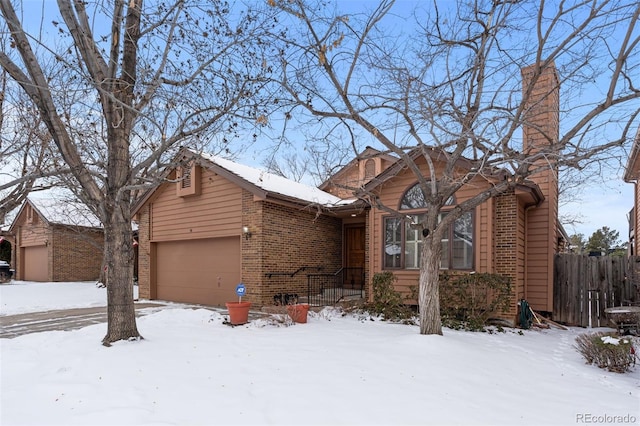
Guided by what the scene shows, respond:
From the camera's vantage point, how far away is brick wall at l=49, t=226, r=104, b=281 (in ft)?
74.3

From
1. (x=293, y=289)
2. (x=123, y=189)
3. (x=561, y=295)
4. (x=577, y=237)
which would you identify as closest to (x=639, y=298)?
(x=561, y=295)

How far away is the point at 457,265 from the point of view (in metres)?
9.44

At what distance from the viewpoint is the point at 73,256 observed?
23391 mm

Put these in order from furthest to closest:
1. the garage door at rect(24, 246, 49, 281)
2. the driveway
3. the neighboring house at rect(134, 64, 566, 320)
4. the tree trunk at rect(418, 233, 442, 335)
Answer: the garage door at rect(24, 246, 49, 281) → the neighboring house at rect(134, 64, 566, 320) → the driveway → the tree trunk at rect(418, 233, 442, 335)

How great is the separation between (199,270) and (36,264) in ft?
58.3

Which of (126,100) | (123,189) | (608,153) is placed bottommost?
(123,189)

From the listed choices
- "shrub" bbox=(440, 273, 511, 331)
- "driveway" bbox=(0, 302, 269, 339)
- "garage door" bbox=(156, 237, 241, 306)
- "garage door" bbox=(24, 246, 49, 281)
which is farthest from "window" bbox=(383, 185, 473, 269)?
"garage door" bbox=(24, 246, 49, 281)

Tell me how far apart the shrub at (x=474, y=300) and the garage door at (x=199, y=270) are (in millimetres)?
6345

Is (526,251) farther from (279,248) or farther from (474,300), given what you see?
(279,248)

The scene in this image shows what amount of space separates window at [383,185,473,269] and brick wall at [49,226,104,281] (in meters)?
18.7

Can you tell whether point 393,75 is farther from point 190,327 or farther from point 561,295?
point 561,295

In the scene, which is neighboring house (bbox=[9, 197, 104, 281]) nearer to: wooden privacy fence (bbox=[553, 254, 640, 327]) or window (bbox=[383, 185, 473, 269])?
window (bbox=[383, 185, 473, 269])

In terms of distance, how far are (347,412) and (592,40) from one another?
7297 millimetres

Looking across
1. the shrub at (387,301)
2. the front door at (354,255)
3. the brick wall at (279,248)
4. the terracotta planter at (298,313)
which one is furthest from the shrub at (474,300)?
the front door at (354,255)
